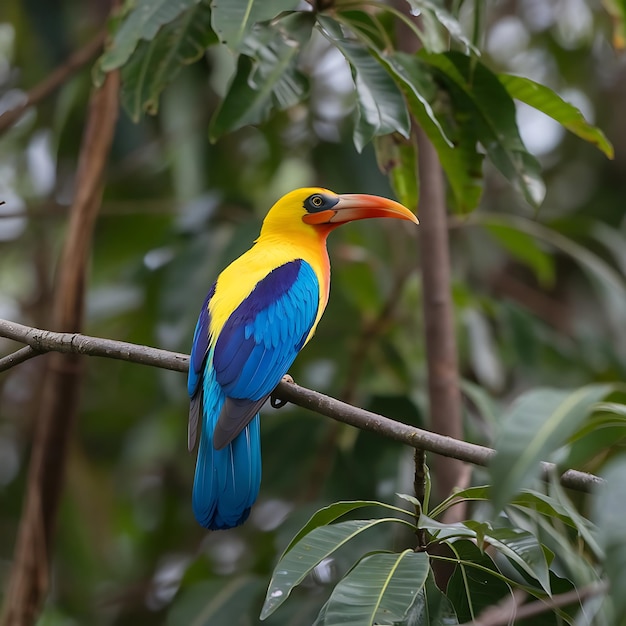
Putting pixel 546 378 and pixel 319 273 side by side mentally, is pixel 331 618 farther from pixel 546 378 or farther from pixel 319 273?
pixel 546 378

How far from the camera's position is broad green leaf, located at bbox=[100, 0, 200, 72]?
311 cm

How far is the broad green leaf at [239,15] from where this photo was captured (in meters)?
2.87

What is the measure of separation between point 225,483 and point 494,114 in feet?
5.11

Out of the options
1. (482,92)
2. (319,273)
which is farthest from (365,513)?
(482,92)

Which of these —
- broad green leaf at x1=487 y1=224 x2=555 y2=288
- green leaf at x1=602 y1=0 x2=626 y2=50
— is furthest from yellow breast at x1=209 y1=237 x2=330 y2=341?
green leaf at x1=602 y1=0 x2=626 y2=50

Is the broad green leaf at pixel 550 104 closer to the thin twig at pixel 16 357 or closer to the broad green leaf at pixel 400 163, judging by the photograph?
the broad green leaf at pixel 400 163

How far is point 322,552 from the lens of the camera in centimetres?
238

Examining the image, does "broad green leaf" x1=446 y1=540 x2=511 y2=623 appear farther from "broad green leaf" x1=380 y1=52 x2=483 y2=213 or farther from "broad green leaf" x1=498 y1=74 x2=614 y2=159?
"broad green leaf" x1=498 y1=74 x2=614 y2=159

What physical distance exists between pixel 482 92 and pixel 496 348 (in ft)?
10.3

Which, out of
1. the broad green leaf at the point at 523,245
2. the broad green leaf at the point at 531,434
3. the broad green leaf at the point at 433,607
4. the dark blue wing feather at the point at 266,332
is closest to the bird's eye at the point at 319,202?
the dark blue wing feather at the point at 266,332

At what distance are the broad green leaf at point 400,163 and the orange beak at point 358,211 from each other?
7 centimetres

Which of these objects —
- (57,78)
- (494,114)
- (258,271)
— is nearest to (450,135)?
(494,114)

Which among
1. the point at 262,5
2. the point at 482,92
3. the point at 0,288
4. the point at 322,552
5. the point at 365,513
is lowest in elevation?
the point at 0,288

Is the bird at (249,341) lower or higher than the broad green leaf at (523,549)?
lower
